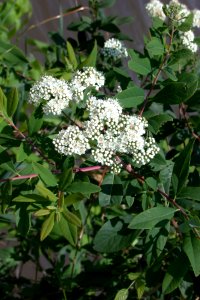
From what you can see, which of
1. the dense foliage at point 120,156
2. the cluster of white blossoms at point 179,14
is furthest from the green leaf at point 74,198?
the cluster of white blossoms at point 179,14

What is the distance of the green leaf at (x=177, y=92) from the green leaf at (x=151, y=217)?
0.28 meters

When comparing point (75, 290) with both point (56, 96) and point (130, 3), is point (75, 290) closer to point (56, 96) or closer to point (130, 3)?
point (56, 96)

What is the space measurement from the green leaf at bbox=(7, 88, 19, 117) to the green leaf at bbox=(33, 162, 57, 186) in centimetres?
18

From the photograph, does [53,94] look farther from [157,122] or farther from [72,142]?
[157,122]

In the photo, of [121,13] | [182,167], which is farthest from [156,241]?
[121,13]

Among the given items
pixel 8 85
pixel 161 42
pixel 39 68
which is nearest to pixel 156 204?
pixel 161 42

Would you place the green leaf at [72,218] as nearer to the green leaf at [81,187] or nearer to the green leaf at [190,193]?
the green leaf at [81,187]

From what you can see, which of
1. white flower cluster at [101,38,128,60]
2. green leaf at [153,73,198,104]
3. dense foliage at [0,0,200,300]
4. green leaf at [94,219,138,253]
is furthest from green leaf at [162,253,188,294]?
white flower cluster at [101,38,128,60]

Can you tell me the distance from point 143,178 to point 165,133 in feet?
1.14

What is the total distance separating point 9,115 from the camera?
1.29 meters

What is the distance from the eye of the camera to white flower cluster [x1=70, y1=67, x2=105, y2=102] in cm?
124

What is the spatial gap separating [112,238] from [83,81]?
467 millimetres

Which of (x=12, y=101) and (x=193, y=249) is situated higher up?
(x=12, y=101)

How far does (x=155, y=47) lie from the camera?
1298mm
